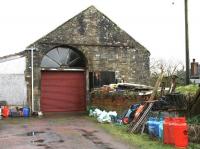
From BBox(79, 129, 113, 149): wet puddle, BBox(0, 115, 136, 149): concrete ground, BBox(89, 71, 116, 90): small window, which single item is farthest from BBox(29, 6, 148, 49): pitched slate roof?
BBox(79, 129, 113, 149): wet puddle

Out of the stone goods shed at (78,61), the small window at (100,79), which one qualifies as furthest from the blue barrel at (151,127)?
the stone goods shed at (78,61)

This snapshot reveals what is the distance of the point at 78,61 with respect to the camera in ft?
90.2

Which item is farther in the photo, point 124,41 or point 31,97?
point 124,41

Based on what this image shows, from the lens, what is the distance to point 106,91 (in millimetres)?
23953

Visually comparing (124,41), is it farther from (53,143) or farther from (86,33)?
(53,143)

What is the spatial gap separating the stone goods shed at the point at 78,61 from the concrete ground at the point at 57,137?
21.6 ft

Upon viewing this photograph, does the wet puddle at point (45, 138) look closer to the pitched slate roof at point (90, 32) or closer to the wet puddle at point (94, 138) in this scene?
the wet puddle at point (94, 138)

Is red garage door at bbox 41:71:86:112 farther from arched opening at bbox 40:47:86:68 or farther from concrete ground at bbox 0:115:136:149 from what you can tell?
concrete ground at bbox 0:115:136:149

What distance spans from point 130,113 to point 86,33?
30.8 feet

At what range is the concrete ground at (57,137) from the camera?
13695mm

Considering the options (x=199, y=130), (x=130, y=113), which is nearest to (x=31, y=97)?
(x=130, y=113)

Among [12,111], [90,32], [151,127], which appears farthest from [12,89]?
[151,127]

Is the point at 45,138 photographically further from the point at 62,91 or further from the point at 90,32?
the point at 90,32

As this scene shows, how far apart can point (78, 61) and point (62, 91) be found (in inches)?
86.0
